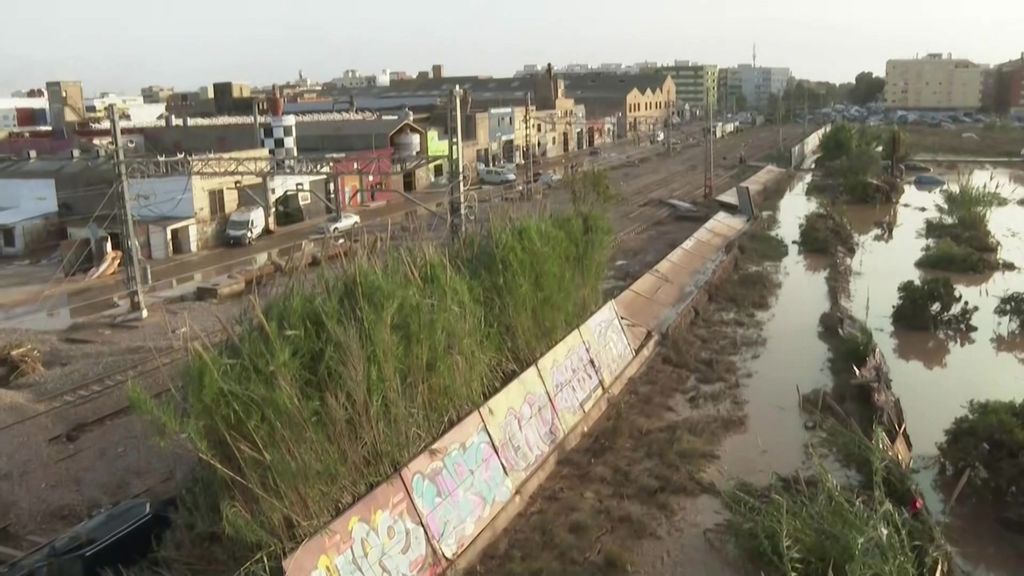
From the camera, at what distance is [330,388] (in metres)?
6.63

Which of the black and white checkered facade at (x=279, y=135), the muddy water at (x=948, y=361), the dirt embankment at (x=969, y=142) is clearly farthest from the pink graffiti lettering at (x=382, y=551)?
the dirt embankment at (x=969, y=142)

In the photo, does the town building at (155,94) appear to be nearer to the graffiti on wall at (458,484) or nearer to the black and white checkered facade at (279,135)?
the black and white checkered facade at (279,135)

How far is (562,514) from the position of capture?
27.7 ft

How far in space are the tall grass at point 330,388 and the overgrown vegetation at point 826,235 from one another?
16.7 metres

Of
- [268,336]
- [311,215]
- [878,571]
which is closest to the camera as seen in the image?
[878,571]

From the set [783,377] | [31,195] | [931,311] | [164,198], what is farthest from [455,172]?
[31,195]

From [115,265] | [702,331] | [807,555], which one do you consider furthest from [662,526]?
[115,265]

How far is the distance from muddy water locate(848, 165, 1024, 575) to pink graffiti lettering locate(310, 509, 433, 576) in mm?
5023

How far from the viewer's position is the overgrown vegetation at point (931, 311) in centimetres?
1551

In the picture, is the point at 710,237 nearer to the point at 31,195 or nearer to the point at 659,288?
the point at 659,288

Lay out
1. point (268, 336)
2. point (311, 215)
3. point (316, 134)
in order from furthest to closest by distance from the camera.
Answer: point (316, 134) → point (311, 215) → point (268, 336)

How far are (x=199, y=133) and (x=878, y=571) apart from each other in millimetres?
29858

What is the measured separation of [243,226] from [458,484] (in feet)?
59.7

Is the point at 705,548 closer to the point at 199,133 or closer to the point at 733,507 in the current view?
the point at 733,507
